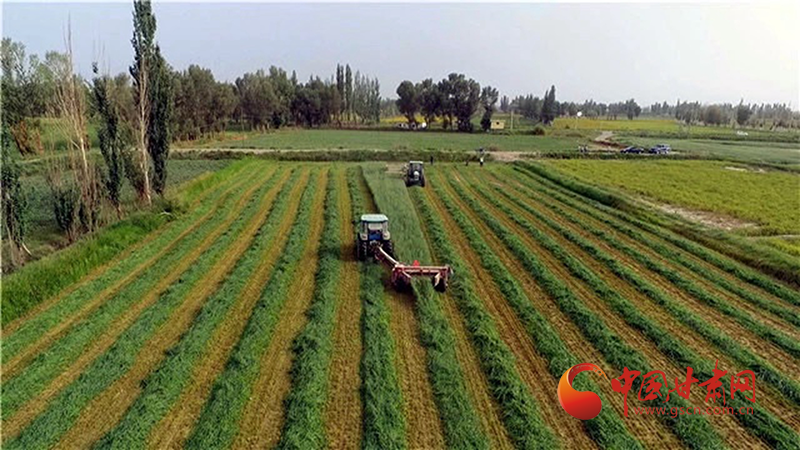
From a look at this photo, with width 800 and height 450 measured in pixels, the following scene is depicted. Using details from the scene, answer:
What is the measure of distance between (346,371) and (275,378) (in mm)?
1438

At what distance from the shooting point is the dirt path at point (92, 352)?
8.36 meters

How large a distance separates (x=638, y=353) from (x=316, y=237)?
42.3 ft

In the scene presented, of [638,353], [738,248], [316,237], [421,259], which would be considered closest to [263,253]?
[316,237]

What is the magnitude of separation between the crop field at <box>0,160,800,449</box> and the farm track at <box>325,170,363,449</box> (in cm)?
5

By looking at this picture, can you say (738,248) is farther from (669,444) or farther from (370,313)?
(370,313)

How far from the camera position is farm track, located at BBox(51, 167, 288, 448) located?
26.4 ft

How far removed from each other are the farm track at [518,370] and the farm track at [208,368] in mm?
5197

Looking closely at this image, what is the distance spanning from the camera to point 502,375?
31.4 feet

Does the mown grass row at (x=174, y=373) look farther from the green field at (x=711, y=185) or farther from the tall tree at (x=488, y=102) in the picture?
the tall tree at (x=488, y=102)

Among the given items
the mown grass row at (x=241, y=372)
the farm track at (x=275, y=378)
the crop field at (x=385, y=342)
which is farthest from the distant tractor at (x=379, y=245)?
the mown grass row at (x=241, y=372)

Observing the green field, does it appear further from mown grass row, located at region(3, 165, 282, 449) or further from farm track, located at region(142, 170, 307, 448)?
mown grass row, located at region(3, 165, 282, 449)

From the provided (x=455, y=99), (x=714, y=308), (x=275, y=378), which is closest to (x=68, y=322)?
(x=275, y=378)

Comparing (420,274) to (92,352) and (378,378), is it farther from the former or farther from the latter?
(92,352)

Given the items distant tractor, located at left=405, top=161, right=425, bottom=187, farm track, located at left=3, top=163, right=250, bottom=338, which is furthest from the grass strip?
distant tractor, located at left=405, top=161, right=425, bottom=187
